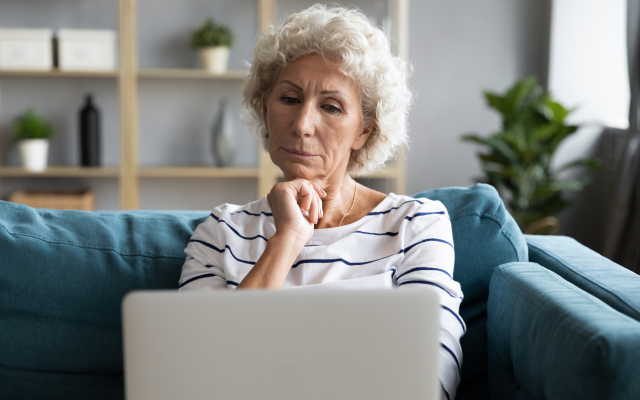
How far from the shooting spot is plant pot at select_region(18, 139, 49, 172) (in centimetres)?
369

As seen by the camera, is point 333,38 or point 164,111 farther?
point 164,111

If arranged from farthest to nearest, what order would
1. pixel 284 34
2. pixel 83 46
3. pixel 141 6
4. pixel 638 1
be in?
pixel 141 6 → pixel 83 46 → pixel 638 1 → pixel 284 34

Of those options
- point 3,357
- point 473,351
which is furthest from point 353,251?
point 3,357

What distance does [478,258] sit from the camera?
1479 millimetres

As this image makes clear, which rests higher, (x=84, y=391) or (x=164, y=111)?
(x=164, y=111)

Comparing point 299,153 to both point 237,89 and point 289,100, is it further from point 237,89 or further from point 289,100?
point 237,89

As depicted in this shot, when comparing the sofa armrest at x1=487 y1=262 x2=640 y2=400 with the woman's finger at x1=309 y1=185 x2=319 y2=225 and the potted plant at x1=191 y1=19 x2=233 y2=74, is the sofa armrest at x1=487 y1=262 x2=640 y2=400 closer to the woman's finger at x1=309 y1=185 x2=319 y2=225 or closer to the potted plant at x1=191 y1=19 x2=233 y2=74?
the woman's finger at x1=309 y1=185 x2=319 y2=225

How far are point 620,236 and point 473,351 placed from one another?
7.58ft

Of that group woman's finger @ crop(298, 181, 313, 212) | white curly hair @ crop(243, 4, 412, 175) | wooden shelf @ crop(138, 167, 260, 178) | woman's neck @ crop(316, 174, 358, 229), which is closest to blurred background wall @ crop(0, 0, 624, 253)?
wooden shelf @ crop(138, 167, 260, 178)

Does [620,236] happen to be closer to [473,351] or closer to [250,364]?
[473,351]

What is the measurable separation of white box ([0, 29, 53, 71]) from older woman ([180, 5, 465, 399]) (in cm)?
252

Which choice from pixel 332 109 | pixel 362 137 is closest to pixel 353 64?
pixel 332 109

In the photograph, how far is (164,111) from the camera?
3.98m

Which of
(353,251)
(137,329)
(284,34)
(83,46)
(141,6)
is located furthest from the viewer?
(141,6)
